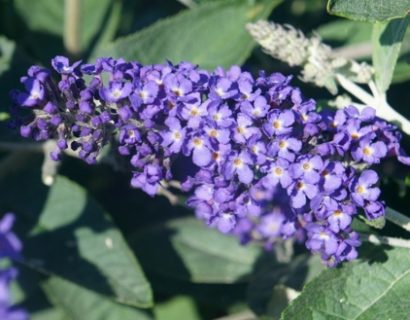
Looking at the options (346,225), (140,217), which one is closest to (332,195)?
(346,225)

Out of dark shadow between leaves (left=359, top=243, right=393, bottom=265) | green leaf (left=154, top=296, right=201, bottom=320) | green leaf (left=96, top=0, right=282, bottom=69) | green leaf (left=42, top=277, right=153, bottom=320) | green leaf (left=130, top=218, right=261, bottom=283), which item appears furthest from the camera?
green leaf (left=154, top=296, right=201, bottom=320)

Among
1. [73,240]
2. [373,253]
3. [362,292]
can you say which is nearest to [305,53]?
[373,253]

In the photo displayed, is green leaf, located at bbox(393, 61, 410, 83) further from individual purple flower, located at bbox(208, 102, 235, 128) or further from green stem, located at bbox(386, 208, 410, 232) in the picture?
individual purple flower, located at bbox(208, 102, 235, 128)

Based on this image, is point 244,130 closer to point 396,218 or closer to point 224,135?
point 224,135

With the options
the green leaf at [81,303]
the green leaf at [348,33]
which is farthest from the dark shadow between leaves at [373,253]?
the green leaf at [348,33]

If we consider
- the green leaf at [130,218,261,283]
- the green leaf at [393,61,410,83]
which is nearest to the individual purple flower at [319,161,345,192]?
the green leaf at [393,61,410,83]

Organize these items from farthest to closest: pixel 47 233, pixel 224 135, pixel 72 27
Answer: pixel 72 27, pixel 47 233, pixel 224 135
